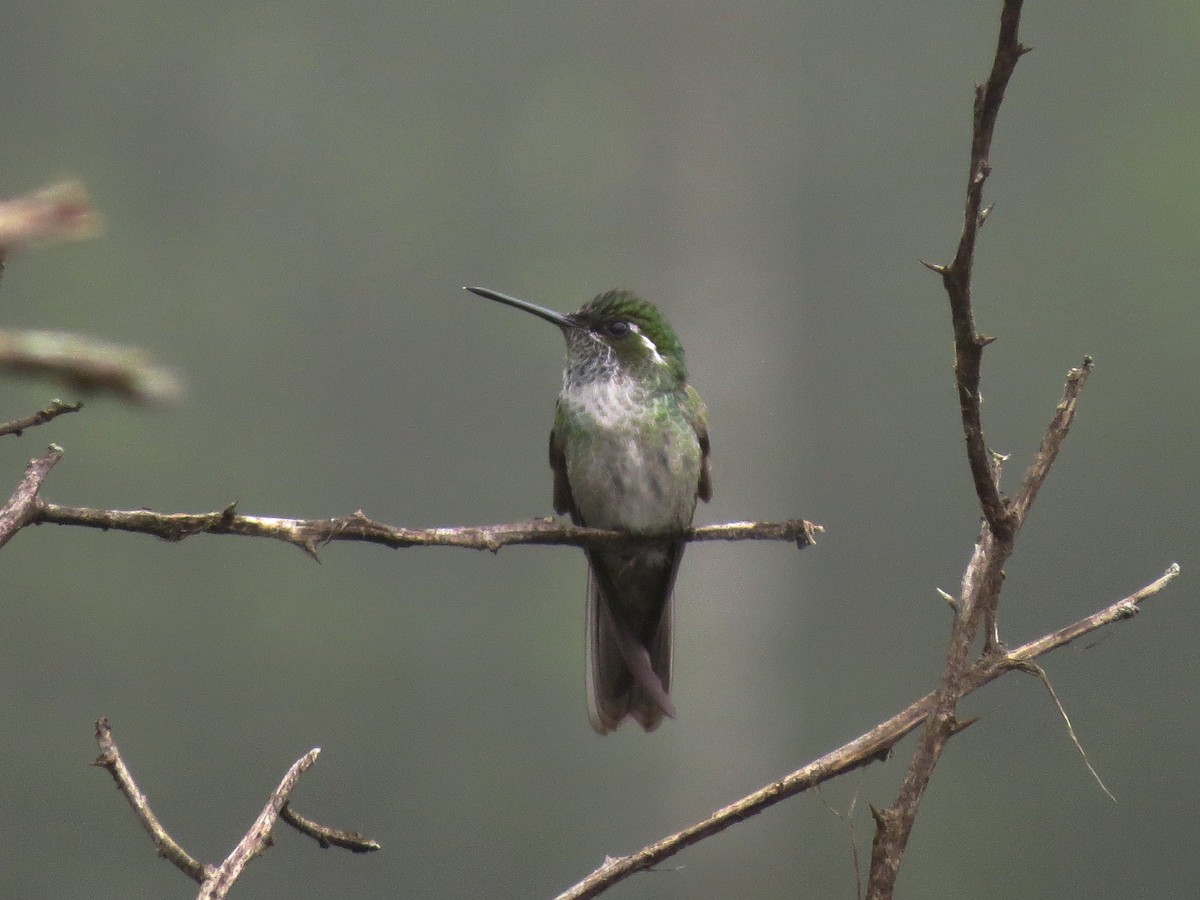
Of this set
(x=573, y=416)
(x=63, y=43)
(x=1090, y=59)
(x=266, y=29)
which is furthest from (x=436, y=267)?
(x=573, y=416)

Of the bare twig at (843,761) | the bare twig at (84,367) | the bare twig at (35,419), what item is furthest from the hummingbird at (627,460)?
the bare twig at (84,367)

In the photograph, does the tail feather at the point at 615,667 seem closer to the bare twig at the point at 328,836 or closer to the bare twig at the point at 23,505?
the bare twig at the point at 328,836

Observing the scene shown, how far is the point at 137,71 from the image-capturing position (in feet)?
27.5

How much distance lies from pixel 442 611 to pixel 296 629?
84 cm

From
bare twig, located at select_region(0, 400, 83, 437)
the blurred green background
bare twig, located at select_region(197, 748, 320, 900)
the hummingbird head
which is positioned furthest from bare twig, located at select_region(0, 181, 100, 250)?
the blurred green background

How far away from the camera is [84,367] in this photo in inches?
11.6

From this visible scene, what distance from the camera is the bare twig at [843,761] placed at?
3.44ft

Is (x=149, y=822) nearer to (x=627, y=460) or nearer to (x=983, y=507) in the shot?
(x=983, y=507)

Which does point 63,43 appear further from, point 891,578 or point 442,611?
point 891,578

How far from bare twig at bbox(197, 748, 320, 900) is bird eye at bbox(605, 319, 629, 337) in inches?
62.3

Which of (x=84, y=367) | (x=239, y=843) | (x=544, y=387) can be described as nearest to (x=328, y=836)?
(x=239, y=843)

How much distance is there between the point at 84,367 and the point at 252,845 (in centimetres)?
81

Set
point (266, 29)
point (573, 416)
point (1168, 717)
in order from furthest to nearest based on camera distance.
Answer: point (266, 29), point (1168, 717), point (573, 416)

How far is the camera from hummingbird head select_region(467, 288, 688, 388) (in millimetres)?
2537
